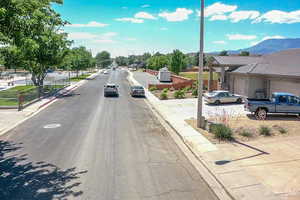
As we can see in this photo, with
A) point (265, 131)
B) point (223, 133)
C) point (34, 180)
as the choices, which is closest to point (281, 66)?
point (265, 131)

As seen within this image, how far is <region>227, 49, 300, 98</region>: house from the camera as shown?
2141 centimetres

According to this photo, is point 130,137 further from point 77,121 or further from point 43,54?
point 43,54

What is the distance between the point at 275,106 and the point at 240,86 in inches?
445

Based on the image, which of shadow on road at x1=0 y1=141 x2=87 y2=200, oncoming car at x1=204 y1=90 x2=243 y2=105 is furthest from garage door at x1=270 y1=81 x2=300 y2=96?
shadow on road at x1=0 y1=141 x2=87 y2=200

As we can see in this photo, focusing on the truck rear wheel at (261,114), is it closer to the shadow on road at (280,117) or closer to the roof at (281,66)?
the shadow on road at (280,117)

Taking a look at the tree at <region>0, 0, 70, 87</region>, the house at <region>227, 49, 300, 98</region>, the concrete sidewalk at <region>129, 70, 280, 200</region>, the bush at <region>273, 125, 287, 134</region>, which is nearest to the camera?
the concrete sidewalk at <region>129, 70, 280, 200</region>

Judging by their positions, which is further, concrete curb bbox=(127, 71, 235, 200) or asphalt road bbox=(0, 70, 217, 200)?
concrete curb bbox=(127, 71, 235, 200)

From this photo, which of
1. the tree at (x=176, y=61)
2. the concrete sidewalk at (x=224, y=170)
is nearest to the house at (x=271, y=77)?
the concrete sidewalk at (x=224, y=170)

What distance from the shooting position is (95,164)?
9.37 m

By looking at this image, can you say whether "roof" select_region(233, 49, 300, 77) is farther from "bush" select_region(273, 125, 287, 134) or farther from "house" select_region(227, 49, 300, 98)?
"bush" select_region(273, 125, 287, 134)

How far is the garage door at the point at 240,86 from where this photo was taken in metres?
27.7

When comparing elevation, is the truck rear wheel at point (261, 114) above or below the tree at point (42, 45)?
below

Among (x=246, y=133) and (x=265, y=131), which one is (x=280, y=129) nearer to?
(x=265, y=131)

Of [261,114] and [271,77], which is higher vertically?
[271,77]
